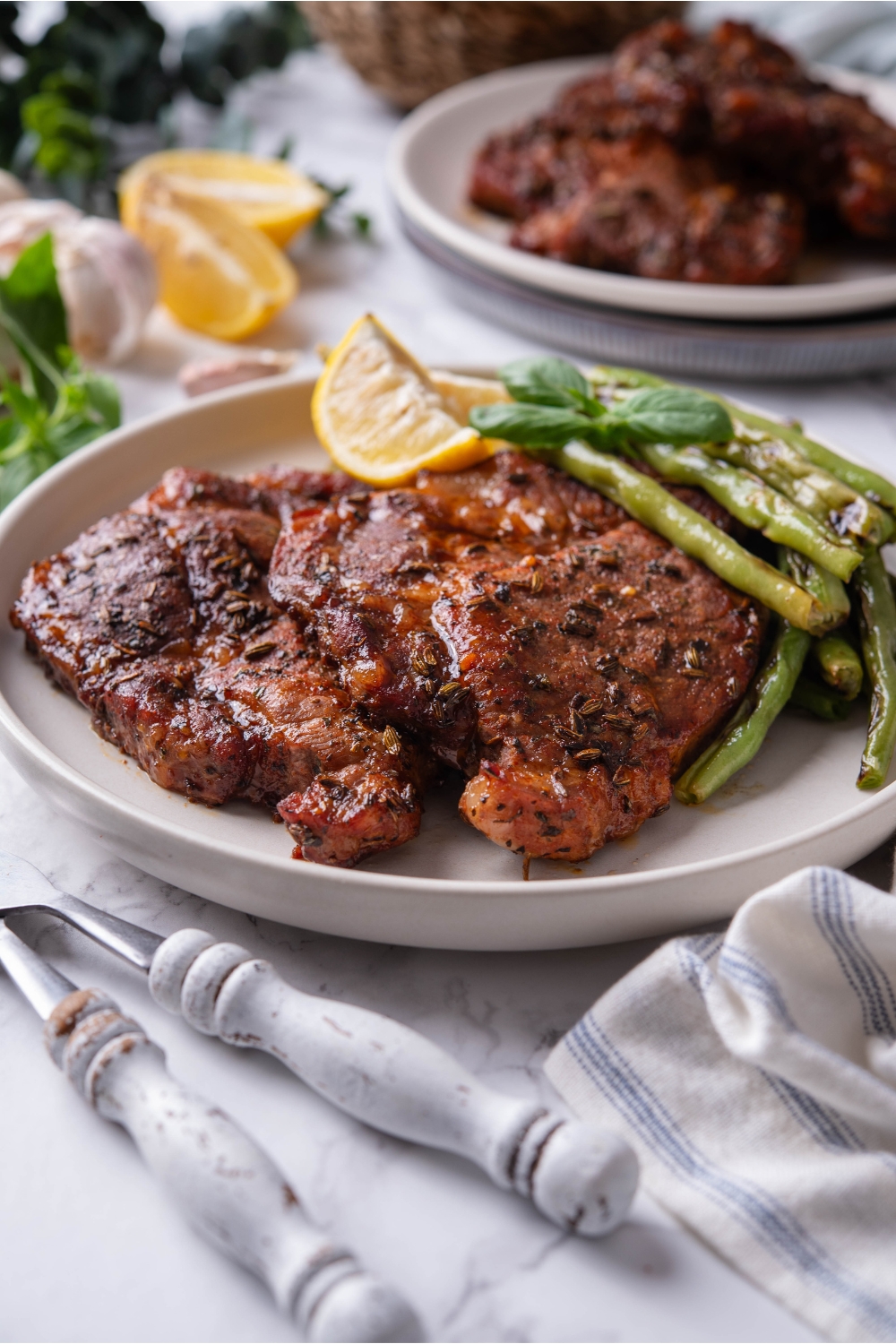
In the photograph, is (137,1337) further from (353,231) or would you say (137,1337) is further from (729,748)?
(353,231)

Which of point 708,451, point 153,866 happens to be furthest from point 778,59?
point 153,866

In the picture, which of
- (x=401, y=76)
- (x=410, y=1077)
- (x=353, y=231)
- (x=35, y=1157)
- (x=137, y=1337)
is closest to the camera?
(x=137, y=1337)

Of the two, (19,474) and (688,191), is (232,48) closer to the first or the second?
(688,191)

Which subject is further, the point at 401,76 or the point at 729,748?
the point at 401,76

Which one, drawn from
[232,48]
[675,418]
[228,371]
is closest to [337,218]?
[232,48]

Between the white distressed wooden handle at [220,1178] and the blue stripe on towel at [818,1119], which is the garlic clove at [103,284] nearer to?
the white distressed wooden handle at [220,1178]

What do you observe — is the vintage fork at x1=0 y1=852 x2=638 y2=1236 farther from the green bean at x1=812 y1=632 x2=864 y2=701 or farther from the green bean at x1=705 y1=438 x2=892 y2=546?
the green bean at x1=705 y1=438 x2=892 y2=546
